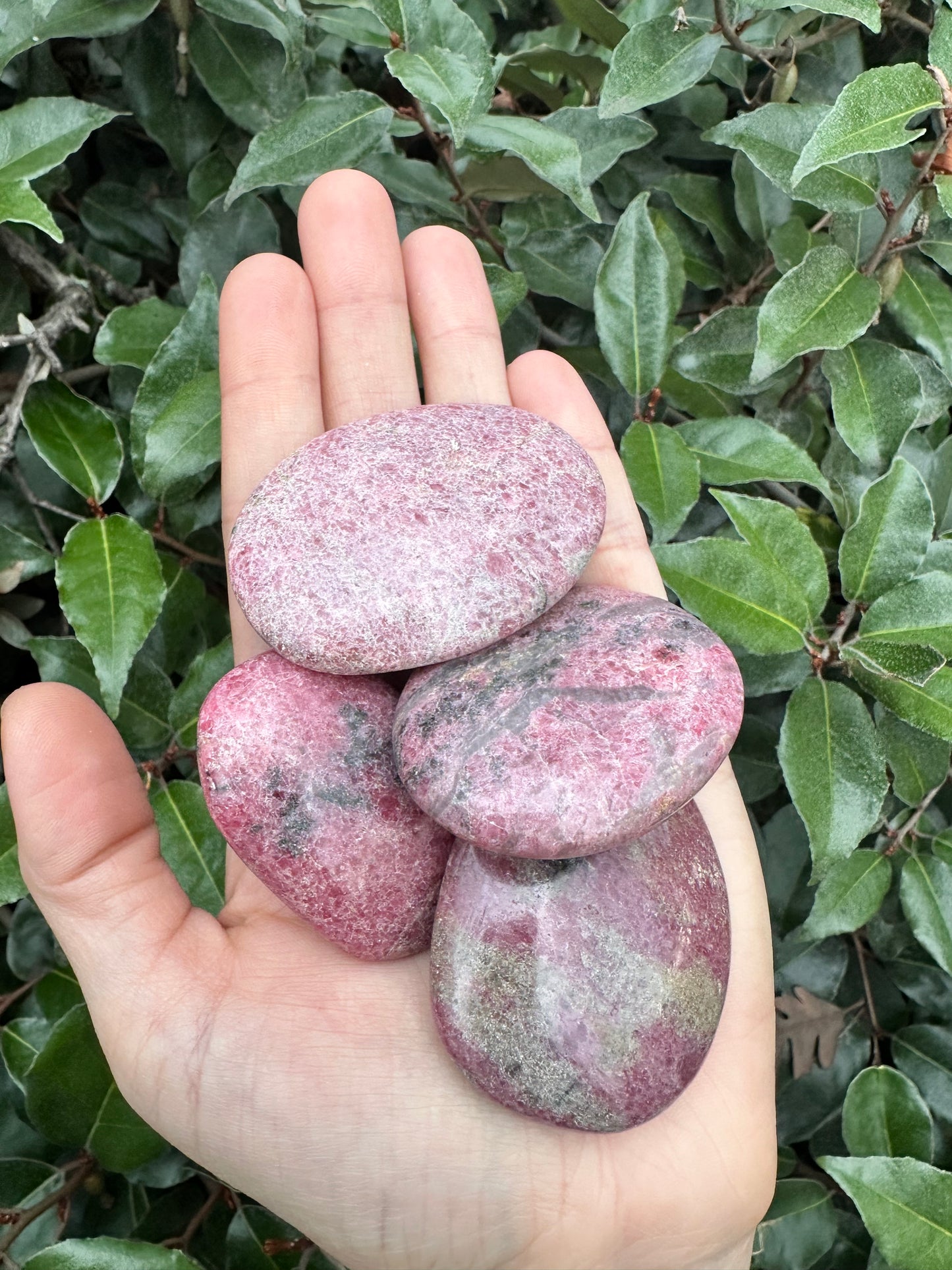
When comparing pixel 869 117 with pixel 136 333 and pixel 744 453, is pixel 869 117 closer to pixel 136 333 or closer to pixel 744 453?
pixel 744 453

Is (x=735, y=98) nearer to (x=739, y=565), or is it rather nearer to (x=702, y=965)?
(x=739, y=565)

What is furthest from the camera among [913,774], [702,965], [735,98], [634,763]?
[735,98]

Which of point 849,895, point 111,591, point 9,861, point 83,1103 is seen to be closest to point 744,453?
point 849,895

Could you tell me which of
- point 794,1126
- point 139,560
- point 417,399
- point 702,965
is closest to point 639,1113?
point 702,965

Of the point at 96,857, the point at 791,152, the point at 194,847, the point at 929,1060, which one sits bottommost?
the point at 929,1060

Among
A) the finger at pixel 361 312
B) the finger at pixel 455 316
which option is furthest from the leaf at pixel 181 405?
the finger at pixel 455 316
